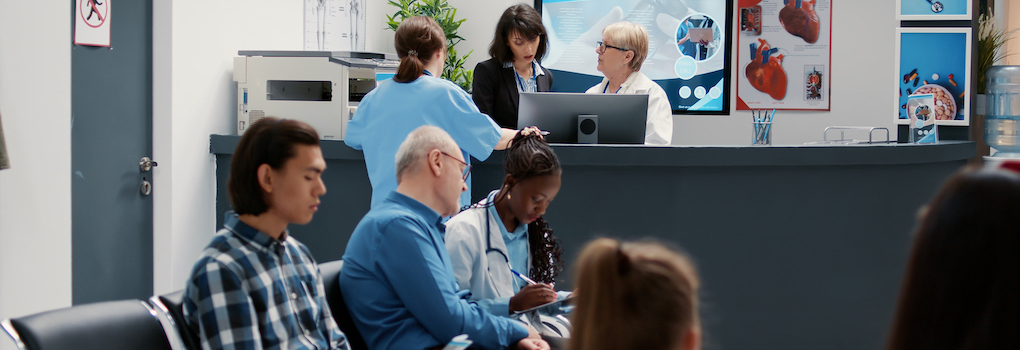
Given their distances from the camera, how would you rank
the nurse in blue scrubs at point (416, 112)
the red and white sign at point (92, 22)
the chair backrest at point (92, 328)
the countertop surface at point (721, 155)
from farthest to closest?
the countertop surface at point (721, 155), the nurse in blue scrubs at point (416, 112), the red and white sign at point (92, 22), the chair backrest at point (92, 328)

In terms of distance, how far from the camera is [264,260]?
1400 millimetres

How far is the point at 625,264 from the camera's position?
0.81 metres

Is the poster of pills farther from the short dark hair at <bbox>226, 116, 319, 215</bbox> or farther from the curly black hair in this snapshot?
the short dark hair at <bbox>226, 116, 319, 215</bbox>

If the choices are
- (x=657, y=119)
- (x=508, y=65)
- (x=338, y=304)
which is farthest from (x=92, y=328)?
(x=657, y=119)

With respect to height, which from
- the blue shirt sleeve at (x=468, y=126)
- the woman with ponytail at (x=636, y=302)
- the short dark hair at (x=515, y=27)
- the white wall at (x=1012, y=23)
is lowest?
the woman with ponytail at (x=636, y=302)

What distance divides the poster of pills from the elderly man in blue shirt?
275cm

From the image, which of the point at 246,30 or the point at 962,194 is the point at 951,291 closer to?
the point at 962,194

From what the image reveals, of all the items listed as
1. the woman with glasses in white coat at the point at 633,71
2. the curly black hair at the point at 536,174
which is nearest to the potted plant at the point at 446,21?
the woman with glasses in white coat at the point at 633,71

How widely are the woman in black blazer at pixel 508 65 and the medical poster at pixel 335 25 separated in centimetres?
125

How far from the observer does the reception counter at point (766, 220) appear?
2889mm

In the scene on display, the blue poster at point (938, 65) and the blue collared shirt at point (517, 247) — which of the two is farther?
the blue poster at point (938, 65)

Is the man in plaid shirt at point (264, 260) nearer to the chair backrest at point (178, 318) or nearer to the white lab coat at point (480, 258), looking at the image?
the chair backrest at point (178, 318)

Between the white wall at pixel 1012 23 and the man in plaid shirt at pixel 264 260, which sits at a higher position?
the white wall at pixel 1012 23

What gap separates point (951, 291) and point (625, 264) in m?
0.30
